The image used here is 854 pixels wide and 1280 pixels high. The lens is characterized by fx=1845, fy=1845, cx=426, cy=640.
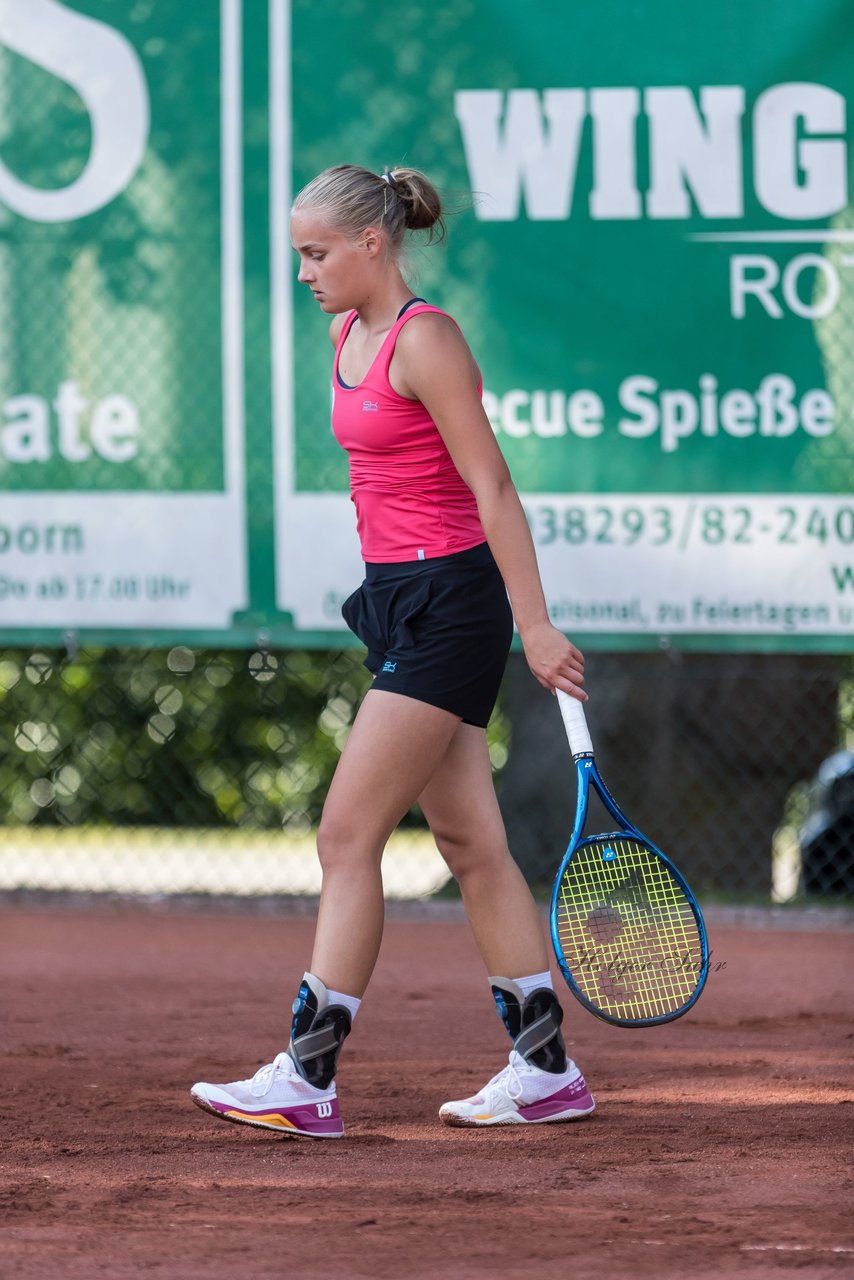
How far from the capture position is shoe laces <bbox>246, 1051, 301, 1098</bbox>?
359 centimetres

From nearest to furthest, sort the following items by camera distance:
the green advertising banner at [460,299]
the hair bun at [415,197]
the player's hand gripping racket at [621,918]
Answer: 1. the player's hand gripping racket at [621,918]
2. the hair bun at [415,197]
3. the green advertising banner at [460,299]

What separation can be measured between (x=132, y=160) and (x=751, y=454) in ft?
8.02

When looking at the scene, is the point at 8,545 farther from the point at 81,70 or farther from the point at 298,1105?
the point at 298,1105

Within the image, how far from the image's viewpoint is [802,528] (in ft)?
20.6

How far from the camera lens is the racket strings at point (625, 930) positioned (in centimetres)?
371

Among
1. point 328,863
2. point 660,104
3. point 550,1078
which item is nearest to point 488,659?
point 328,863

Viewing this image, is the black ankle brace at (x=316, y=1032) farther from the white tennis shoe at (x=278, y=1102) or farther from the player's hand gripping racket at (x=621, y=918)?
the player's hand gripping racket at (x=621, y=918)

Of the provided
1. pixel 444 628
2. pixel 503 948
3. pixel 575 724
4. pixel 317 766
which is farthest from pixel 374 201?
pixel 317 766

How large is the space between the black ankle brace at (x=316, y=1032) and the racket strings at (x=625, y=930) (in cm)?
48

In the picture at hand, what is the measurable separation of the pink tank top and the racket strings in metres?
0.69

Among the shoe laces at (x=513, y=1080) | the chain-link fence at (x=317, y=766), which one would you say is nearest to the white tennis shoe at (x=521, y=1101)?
the shoe laces at (x=513, y=1080)

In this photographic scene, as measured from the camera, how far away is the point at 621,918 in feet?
12.5

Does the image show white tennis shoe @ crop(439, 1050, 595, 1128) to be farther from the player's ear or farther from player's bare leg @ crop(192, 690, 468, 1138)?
the player's ear

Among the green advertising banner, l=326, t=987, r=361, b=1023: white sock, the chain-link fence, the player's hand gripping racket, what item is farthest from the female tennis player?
the chain-link fence
